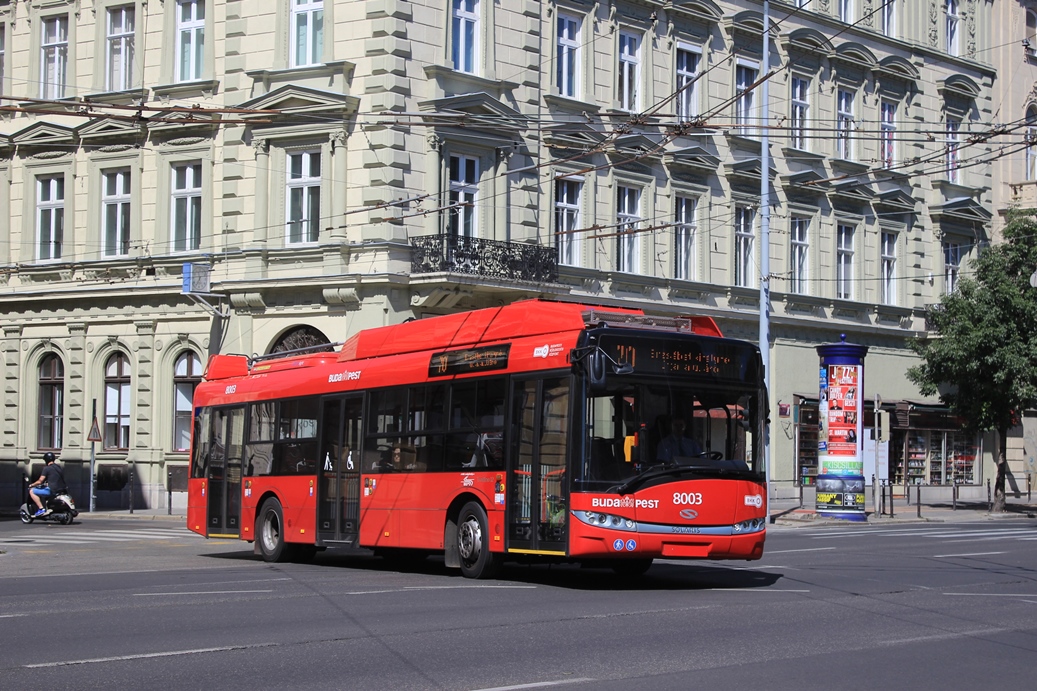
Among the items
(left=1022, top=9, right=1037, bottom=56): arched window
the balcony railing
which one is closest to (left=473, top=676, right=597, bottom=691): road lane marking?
the balcony railing

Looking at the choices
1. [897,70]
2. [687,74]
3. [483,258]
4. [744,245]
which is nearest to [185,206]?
[483,258]

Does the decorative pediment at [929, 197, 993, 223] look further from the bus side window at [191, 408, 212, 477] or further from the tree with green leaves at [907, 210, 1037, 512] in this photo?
the bus side window at [191, 408, 212, 477]

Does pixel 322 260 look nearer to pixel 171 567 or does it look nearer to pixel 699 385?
pixel 171 567

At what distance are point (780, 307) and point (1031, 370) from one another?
7.35 meters

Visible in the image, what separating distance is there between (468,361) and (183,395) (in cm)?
2073

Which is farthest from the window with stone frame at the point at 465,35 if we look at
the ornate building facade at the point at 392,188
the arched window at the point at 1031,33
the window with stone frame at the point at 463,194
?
the arched window at the point at 1031,33

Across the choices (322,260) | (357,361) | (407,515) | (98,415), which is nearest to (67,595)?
(407,515)

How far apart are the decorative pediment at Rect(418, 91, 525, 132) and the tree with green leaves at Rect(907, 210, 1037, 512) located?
1381cm

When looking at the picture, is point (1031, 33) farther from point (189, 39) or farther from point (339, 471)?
point (339, 471)

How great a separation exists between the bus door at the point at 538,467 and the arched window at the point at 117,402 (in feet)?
75.7

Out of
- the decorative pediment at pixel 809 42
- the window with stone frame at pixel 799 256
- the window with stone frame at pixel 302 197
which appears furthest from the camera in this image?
the window with stone frame at pixel 799 256

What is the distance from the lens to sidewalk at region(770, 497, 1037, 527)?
33.9 meters

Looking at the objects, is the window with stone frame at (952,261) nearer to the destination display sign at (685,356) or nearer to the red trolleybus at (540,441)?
the red trolleybus at (540,441)

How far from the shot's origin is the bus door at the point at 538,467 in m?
15.5
